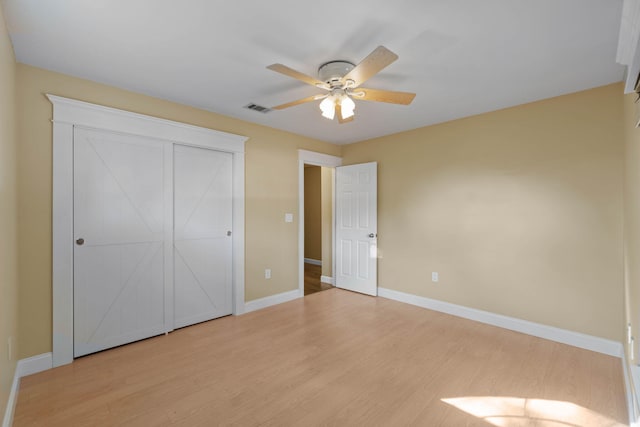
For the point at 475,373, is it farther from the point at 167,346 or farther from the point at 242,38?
the point at 242,38

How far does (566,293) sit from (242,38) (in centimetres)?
367

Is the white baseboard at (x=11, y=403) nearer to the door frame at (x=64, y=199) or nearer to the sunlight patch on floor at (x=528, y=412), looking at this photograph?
the door frame at (x=64, y=199)

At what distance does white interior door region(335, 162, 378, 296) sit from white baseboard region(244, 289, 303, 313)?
3.18 feet

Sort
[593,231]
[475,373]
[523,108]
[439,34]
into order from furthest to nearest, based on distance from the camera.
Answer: [523,108] → [593,231] → [475,373] → [439,34]

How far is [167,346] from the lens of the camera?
2811 mm

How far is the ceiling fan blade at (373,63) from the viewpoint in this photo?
5.49ft

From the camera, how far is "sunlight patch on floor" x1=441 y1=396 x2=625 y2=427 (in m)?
1.81

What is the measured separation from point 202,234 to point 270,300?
1316 millimetres

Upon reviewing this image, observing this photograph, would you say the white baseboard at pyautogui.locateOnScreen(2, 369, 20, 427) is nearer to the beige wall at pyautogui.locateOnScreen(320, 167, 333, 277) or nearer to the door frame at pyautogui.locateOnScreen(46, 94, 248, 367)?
the door frame at pyautogui.locateOnScreen(46, 94, 248, 367)

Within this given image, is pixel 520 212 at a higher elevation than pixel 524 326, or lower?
higher

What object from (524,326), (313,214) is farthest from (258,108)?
(313,214)

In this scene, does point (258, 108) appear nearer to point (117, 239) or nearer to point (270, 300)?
point (117, 239)

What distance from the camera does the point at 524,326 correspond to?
3.11 meters

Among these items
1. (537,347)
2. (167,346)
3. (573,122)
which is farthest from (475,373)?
(167,346)
